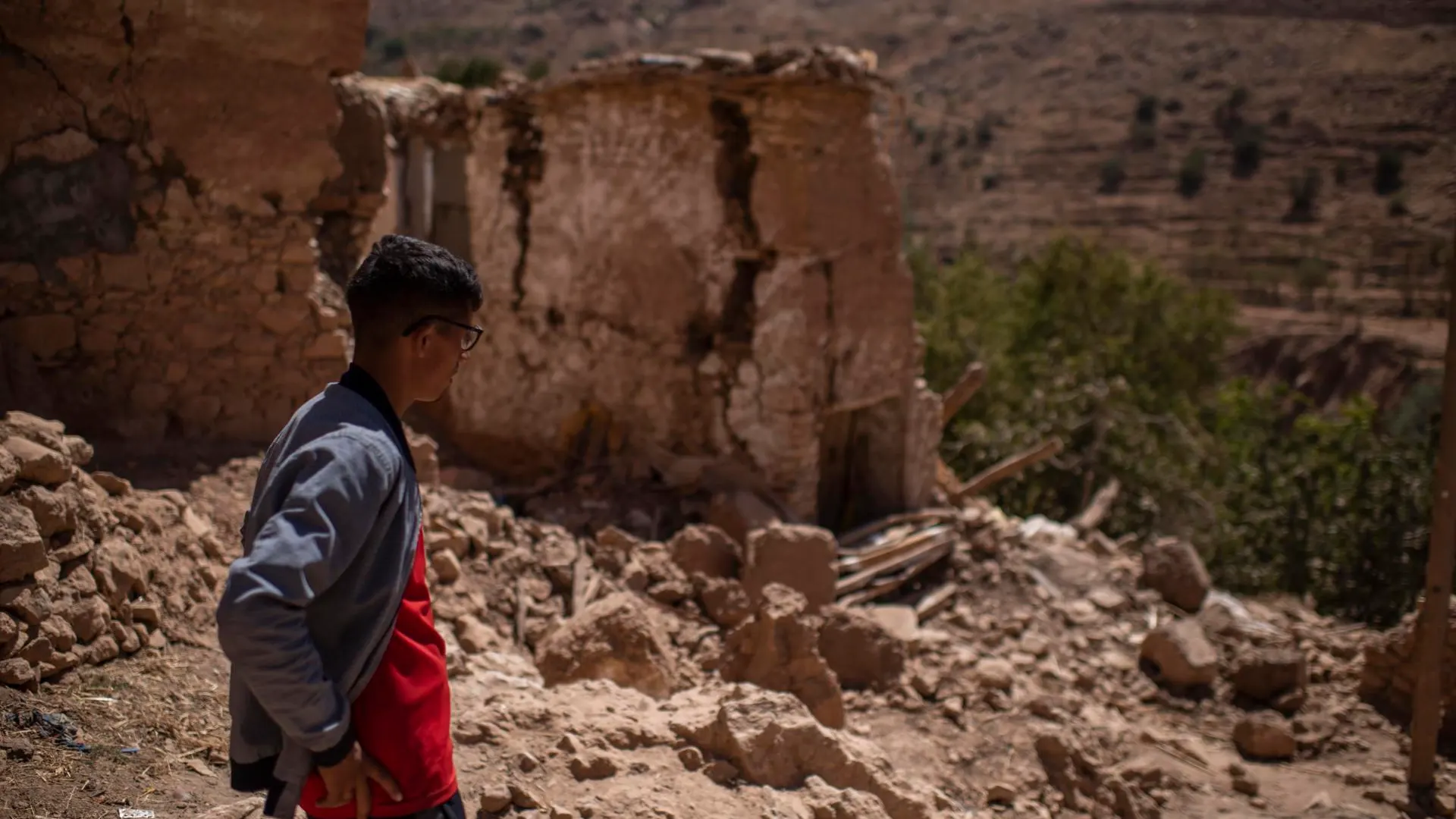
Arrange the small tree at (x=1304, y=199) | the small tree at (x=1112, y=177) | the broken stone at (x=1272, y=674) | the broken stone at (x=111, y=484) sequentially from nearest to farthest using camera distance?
1. the broken stone at (x=111, y=484)
2. the broken stone at (x=1272, y=674)
3. the small tree at (x=1304, y=199)
4. the small tree at (x=1112, y=177)

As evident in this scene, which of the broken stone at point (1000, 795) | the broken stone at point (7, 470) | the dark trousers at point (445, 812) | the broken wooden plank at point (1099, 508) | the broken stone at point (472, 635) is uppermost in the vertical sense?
the broken stone at point (7, 470)

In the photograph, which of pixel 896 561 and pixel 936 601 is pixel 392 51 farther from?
pixel 936 601

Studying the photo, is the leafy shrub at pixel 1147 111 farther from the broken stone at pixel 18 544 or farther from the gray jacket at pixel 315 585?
the gray jacket at pixel 315 585

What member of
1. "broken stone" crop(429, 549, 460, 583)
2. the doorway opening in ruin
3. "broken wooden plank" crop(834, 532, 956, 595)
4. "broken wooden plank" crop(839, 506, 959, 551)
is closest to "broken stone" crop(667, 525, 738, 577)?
"broken wooden plank" crop(834, 532, 956, 595)

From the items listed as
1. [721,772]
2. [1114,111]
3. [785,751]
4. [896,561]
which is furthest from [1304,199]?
[721,772]

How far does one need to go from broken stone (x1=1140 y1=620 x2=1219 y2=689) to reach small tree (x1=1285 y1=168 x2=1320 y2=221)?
101 ft

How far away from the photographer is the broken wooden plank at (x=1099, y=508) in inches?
387

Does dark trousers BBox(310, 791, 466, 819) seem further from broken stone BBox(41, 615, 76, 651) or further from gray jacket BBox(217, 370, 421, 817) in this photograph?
broken stone BBox(41, 615, 76, 651)

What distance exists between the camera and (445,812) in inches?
75.4

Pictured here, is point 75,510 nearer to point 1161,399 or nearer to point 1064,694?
point 1064,694

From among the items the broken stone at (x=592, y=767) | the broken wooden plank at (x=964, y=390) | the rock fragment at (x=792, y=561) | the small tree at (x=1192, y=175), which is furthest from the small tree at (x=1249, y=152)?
the broken stone at (x=592, y=767)

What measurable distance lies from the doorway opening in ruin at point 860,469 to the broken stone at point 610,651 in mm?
3419

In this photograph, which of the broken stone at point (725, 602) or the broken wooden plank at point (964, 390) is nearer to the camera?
the broken stone at point (725, 602)

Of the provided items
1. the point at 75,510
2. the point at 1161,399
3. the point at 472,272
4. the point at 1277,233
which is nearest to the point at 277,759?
the point at 472,272
